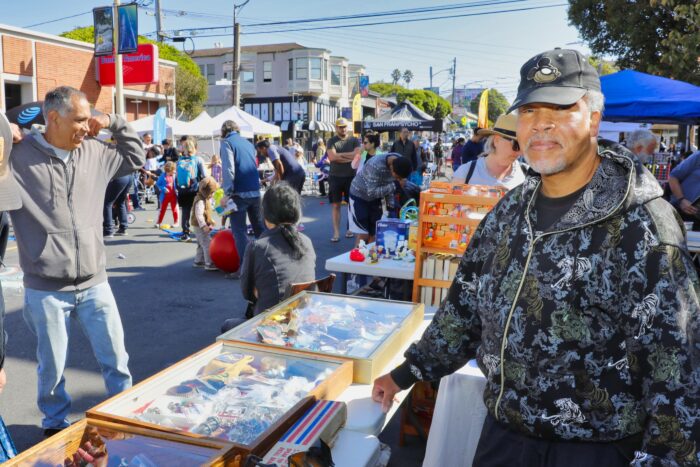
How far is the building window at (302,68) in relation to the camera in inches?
2051

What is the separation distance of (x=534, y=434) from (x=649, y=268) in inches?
22.3

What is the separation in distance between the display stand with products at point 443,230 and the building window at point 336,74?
55.1 meters

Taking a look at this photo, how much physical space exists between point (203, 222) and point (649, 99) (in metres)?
6.13

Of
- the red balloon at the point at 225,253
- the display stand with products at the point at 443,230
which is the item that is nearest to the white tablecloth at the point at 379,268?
the display stand with products at the point at 443,230

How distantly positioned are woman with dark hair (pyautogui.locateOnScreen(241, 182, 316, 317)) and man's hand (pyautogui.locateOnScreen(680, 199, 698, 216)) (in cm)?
504

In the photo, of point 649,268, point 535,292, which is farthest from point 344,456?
point 649,268

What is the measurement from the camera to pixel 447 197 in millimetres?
3561

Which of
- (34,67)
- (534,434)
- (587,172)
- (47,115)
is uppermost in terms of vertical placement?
(34,67)

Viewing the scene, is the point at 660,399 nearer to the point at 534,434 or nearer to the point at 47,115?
the point at 534,434

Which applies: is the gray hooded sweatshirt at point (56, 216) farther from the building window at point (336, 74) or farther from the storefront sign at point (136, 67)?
the building window at point (336, 74)

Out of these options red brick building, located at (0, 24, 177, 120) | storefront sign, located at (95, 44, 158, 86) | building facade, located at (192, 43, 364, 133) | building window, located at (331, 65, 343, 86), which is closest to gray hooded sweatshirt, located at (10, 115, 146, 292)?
red brick building, located at (0, 24, 177, 120)

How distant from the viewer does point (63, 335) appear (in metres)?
3.15

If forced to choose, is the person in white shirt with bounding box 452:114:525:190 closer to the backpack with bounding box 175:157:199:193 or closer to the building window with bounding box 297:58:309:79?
the backpack with bounding box 175:157:199:193

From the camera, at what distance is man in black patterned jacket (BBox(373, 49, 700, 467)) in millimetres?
1332
